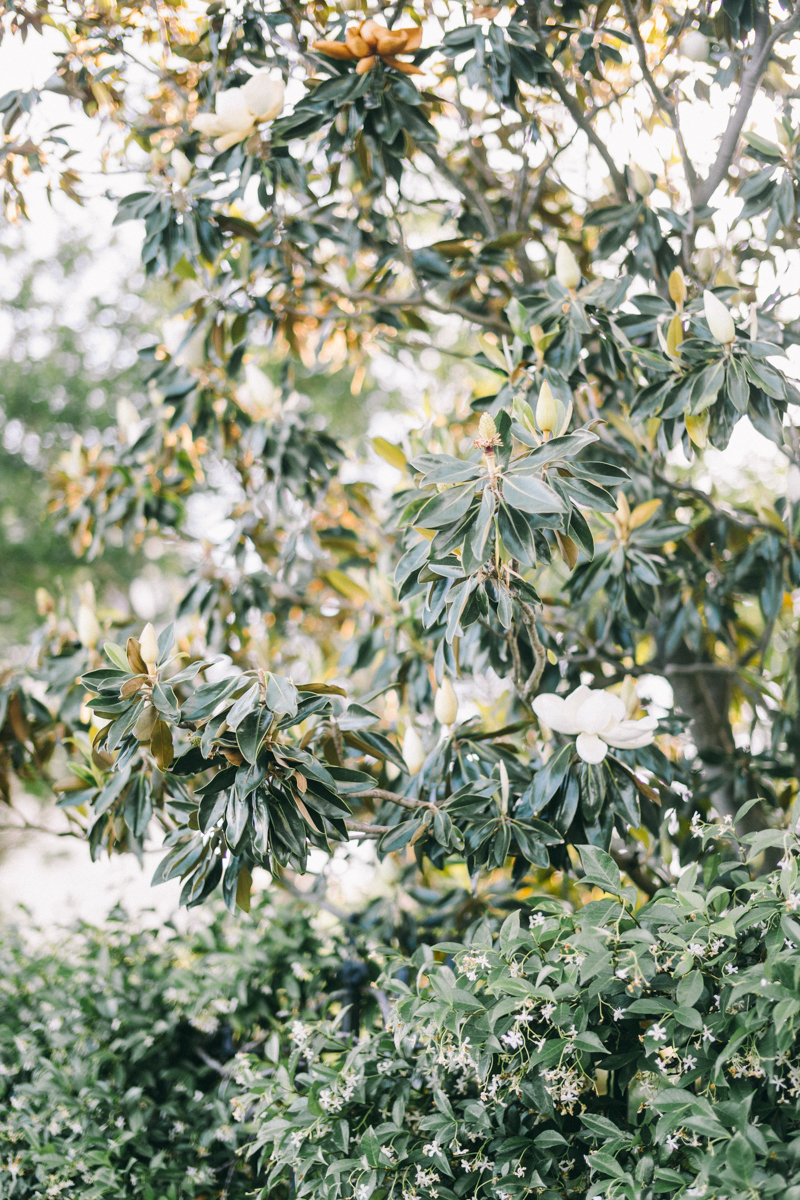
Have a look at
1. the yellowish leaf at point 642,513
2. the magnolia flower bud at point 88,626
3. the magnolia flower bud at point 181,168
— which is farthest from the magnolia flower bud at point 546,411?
the magnolia flower bud at point 88,626

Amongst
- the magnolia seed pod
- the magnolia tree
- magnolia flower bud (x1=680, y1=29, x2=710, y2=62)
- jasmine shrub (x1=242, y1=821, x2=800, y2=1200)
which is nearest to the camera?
jasmine shrub (x1=242, y1=821, x2=800, y2=1200)

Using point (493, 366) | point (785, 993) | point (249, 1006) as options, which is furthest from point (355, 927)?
point (493, 366)

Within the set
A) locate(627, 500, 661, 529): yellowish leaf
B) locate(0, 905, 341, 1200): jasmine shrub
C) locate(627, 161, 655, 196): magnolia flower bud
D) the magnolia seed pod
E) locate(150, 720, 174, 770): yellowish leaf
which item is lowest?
locate(0, 905, 341, 1200): jasmine shrub

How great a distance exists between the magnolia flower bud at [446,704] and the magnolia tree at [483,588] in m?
0.01

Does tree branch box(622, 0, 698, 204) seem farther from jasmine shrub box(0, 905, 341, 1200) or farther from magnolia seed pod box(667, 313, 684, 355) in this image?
jasmine shrub box(0, 905, 341, 1200)

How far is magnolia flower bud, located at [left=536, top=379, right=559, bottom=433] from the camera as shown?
110 centimetres

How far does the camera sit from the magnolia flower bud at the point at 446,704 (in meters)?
1.35

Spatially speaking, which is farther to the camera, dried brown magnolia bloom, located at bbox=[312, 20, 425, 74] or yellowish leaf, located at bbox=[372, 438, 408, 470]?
yellowish leaf, located at bbox=[372, 438, 408, 470]

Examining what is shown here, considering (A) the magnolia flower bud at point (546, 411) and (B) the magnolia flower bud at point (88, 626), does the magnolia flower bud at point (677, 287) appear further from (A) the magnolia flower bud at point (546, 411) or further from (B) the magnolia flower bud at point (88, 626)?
(B) the magnolia flower bud at point (88, 626)

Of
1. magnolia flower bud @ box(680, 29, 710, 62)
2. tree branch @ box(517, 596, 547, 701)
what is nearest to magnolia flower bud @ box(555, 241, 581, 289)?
magnolia flower bud @ box(680, 29, 710, 62)

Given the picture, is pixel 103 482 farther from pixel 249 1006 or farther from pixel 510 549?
pixel 510 549

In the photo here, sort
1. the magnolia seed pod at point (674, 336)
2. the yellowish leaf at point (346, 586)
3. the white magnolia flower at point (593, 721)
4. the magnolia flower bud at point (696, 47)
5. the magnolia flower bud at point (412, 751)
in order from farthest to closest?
the yellowish leaf at point (346, 586), the magnolia flower bud at point (696, 47), the magnolia flower bud at point (412, 751), the magnolia seed pod at point (674, 336), the white magnolia flower at point (593, 721)

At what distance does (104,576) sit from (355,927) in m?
4.05

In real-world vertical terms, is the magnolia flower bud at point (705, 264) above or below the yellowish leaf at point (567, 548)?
above
